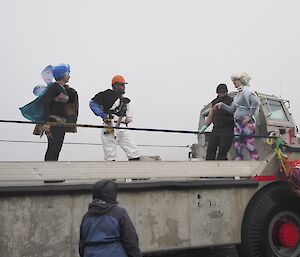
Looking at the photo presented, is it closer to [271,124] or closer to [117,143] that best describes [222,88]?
[271,124]

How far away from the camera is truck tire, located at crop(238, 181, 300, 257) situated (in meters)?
4.42

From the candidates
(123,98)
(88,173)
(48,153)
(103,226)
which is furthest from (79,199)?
(123,98)

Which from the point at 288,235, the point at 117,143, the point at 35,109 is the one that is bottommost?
the point at 288,235

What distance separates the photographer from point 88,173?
13.0ft

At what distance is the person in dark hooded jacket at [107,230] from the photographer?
8.63 ft

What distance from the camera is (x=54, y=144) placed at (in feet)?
14.1

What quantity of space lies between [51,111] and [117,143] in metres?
0.92

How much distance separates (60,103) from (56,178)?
1020 millimetres

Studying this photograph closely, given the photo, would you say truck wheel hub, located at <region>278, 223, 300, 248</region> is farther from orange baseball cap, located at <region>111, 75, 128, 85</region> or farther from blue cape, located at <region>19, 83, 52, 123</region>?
blue cape, located at <region>19, 83, 52, 123</region>

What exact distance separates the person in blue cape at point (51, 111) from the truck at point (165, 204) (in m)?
0.46

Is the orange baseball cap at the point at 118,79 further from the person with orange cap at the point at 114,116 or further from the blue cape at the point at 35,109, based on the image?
the blue cape at the point at 35,109

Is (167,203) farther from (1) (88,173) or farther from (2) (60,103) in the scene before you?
(2) (60,103)

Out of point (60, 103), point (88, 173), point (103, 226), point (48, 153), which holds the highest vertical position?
point (60, 103)

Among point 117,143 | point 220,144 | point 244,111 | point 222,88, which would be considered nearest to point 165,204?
point 117,143
